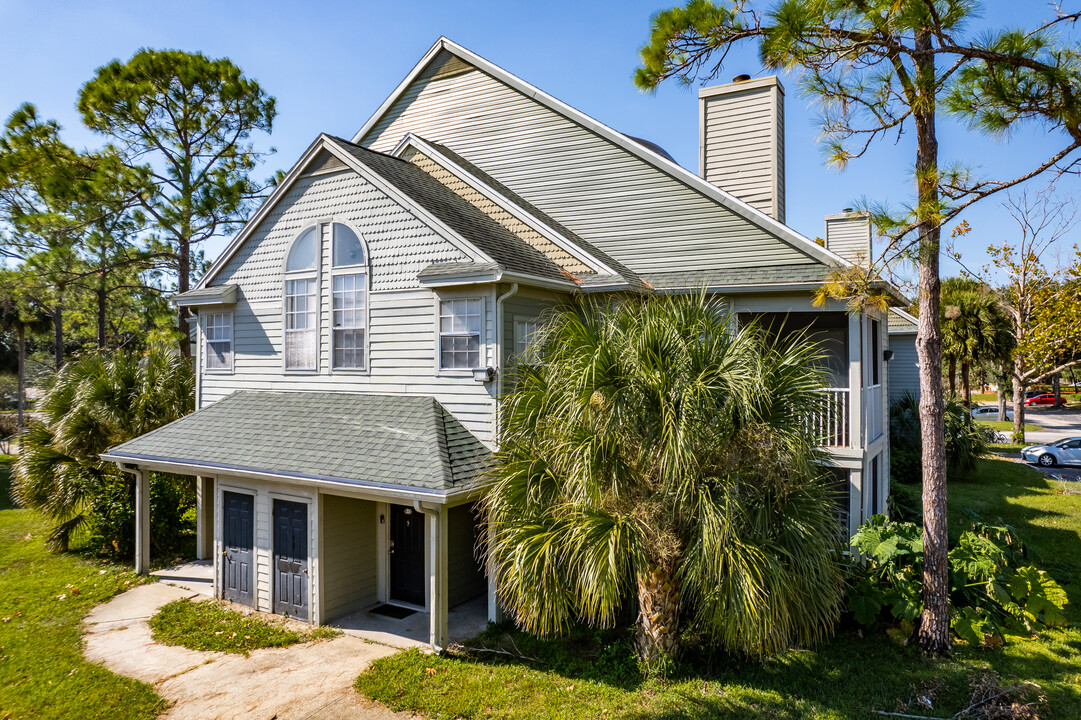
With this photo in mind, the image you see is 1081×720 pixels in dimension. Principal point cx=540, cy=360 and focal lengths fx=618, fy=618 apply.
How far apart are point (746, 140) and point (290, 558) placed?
12.0 metres

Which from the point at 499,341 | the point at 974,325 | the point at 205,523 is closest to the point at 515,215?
the point at 499,341

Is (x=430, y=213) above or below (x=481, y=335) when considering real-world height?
above

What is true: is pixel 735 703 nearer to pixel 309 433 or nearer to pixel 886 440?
pixel 309 433

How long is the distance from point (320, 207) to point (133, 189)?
46.7 feet

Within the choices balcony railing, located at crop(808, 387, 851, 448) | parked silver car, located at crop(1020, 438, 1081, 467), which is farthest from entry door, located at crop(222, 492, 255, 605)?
parked silver car, located at crop(1020, 438, 1081, 467)

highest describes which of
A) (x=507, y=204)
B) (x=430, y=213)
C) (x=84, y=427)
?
(x=507, y=204)

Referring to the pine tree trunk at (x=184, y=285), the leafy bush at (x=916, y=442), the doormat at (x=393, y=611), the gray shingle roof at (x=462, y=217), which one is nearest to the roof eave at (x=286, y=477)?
the doormat at (x=393, y=611)

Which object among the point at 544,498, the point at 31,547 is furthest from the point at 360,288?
the point at 31,547

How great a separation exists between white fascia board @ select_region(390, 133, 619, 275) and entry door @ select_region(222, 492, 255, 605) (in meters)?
7.21

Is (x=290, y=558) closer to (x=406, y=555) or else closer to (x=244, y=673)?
(x=406, y=555)

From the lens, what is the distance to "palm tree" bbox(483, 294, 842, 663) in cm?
700

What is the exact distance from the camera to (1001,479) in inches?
832

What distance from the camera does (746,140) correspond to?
43.2ft

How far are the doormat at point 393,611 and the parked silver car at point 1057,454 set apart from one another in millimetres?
26069
